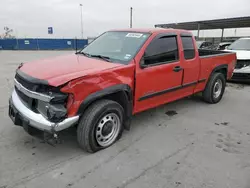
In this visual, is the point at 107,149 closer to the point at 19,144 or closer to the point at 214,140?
the point at 19,144

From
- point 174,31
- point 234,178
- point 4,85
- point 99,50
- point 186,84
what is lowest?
point 234,178

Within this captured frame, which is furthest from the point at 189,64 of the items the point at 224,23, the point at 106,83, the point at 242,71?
the point at 224,23

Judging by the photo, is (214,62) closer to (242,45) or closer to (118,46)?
(118,46)

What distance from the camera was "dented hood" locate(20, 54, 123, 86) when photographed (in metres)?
2.70

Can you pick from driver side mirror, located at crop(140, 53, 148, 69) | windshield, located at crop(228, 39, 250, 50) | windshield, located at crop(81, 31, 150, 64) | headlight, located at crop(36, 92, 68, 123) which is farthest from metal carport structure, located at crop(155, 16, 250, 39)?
headlight, located at crop(36, 92, 68, 123)

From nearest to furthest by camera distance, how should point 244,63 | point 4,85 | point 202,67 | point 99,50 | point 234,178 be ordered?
point 234,178, point 99,50, point 202,67, point 4,85, point 244,63

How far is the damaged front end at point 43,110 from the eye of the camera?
264 cm

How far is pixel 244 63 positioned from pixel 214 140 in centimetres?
523

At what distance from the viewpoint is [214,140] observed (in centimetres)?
365

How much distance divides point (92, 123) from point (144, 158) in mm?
898

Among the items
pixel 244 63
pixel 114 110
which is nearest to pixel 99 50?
A: pixel 114 110

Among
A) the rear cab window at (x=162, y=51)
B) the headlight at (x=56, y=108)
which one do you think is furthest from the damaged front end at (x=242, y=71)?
the headlight at (x=56, y=108)

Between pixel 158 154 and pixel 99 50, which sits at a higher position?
pixel 99 50

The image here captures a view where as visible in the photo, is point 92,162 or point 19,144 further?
point 19,144
